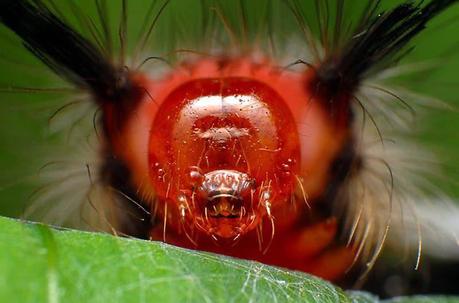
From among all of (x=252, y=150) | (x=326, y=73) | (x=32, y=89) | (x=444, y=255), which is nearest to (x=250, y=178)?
(x=252, y=150)

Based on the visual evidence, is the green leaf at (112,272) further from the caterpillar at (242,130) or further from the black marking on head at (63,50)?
the black marking on head at (63,50)

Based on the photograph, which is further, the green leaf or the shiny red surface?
the shiny red surface

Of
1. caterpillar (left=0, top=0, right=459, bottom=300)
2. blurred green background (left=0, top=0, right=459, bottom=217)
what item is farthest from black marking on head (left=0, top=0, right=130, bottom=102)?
blurred green background (left=0, top=0, right=459, bottom=217)

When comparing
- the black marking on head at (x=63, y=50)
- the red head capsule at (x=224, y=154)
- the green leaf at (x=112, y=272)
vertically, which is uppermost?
the black marking on head at (x=63, y=50)

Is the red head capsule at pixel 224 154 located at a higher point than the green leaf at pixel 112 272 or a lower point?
higher

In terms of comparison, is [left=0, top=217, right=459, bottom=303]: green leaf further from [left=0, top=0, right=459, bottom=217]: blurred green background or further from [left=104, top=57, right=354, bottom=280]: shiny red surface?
[left=0, top=0, right=459, bottom=217]: blurred green background

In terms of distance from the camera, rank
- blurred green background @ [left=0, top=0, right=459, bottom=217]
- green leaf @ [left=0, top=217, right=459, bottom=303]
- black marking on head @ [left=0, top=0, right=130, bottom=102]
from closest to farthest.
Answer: green leaf @ [left=0, top=217, right=459, bottom=303] < black marking on head @ [left=0, top=0, right=130, bottom=102] < blurred green background @ [left=0, top=0, right=459, bottom=217]

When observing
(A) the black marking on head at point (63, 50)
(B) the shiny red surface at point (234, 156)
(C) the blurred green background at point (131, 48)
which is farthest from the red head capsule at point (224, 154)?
(C) the blurred green background at point (131, 48)
